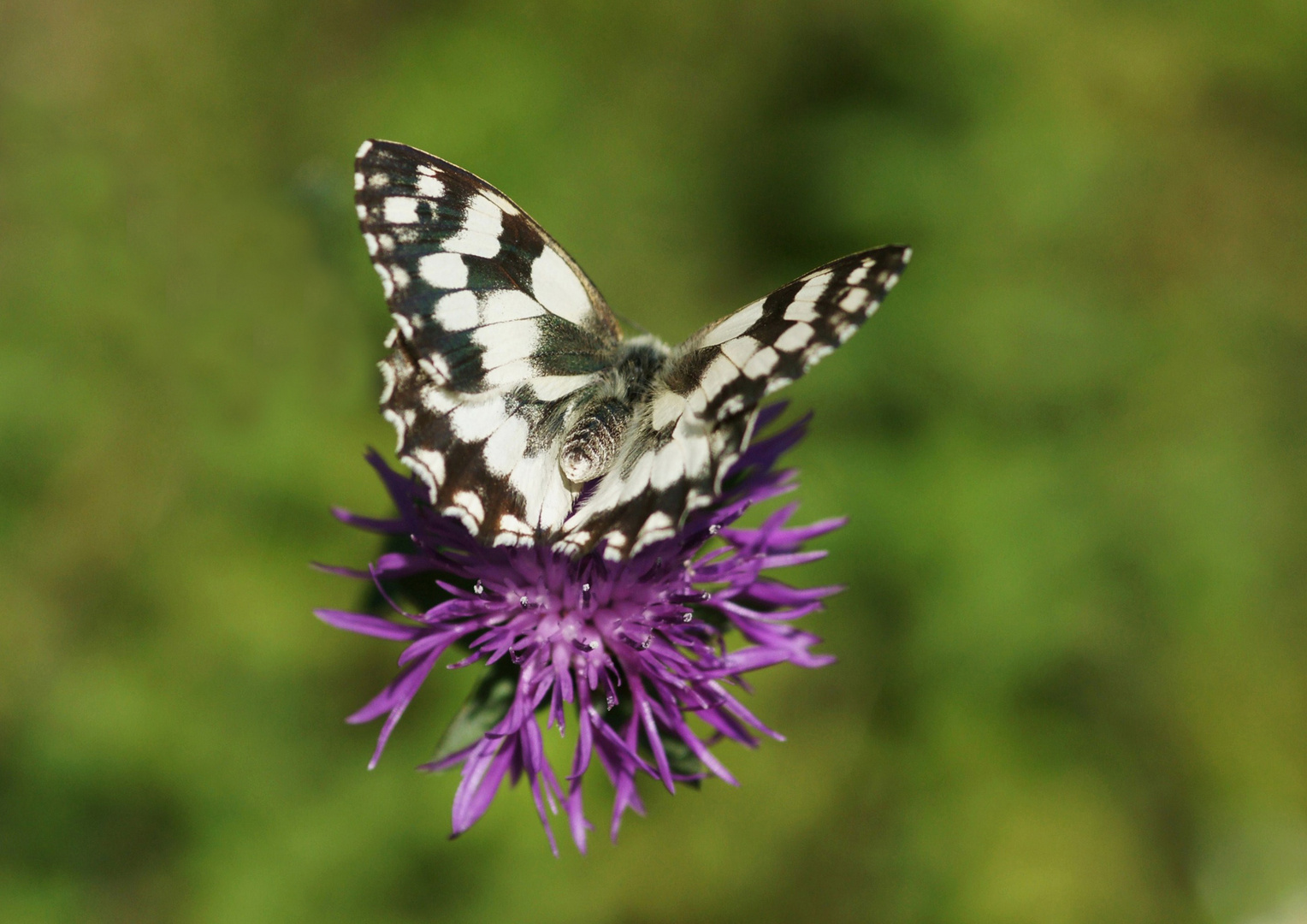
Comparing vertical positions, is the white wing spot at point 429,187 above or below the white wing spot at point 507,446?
above

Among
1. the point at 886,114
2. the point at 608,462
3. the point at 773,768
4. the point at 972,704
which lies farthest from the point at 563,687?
the point at 886,114

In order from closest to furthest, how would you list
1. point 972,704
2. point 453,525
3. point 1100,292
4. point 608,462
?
point 608,462, point 453,525, point 972,704, point 1100,292

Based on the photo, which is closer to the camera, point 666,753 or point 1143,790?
point 666,753

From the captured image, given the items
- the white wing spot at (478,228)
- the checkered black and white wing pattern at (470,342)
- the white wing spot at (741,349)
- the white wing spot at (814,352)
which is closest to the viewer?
the white wing spot at (814,352)

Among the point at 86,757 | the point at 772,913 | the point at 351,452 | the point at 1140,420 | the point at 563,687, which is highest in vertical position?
the point at 351,452

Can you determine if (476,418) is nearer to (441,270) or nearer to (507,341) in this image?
(507,341)

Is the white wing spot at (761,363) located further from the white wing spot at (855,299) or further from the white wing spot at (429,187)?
the white wing spot at (429,187)

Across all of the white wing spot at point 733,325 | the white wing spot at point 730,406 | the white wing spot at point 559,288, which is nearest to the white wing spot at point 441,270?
the white wing spot at point 559,288

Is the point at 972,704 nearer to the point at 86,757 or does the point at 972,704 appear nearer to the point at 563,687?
the point at 563,687

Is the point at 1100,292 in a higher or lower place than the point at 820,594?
higher
